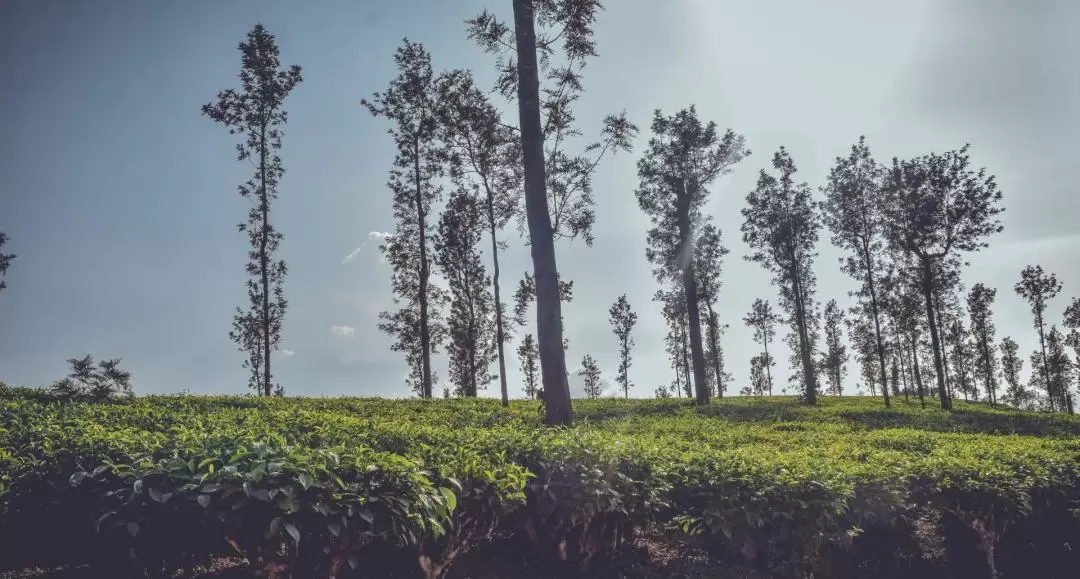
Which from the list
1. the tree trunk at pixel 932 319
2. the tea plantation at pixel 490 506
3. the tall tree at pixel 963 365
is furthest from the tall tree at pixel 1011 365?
the tea plantation at pixel 490 506

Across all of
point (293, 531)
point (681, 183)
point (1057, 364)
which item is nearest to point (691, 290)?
point (681, 183)

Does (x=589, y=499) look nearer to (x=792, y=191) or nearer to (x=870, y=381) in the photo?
(x=792, y=191)

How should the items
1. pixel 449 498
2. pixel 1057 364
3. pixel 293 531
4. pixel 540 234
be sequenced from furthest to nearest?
1. pixel 1057 364
2. pixel 540 234
3. pixel 449 498
4. pixel 293 531

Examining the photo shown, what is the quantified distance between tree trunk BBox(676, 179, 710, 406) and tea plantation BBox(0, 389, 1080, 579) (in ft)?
53.3

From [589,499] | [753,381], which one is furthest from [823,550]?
[753,381]

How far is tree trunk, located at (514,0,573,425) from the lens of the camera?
10.6 metres

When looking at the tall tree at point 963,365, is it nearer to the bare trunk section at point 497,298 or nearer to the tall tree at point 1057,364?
the tall tree at point 1057,364

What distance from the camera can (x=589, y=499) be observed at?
15.9 feet

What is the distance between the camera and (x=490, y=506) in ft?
14.8

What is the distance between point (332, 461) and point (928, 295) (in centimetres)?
3335

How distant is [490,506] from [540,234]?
281 inches

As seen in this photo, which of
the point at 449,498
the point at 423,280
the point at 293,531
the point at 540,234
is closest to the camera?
the point at 293,531

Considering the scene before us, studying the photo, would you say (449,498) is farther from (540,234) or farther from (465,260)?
(465,260)

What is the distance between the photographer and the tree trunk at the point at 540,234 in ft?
34.8
